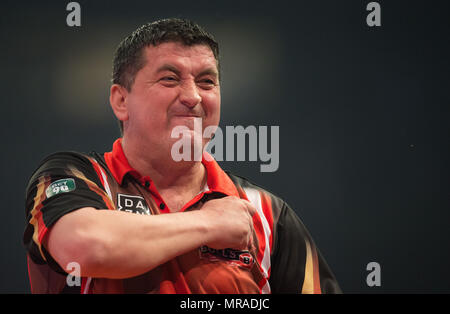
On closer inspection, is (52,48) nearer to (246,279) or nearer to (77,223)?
(77,223)

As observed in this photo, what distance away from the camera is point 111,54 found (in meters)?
1.90

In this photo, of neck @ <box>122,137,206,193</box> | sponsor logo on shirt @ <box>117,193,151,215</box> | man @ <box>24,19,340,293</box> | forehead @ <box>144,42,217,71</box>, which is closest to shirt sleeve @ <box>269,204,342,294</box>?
man @ <box>24,19,340,293</box>

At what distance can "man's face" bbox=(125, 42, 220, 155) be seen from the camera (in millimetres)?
1184

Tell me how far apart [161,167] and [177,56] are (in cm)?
35

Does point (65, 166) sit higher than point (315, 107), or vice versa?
point (315, 107)

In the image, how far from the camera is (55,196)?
94 centimetres

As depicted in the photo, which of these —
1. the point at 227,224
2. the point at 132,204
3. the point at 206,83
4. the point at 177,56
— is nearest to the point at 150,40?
the point at 177,56

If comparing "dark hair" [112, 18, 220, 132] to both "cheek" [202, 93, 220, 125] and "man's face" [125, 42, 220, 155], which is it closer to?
"man's face" [125, 42, 220, 155]

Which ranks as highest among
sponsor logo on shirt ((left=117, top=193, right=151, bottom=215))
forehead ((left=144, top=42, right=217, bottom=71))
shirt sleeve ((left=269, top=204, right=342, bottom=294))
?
forehead ((left=144, top=42, right=217, bottom=71))

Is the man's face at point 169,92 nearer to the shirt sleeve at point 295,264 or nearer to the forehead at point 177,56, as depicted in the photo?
the forehead at point 177,56

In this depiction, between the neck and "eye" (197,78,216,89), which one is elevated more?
"eye" (197,78,216,89)

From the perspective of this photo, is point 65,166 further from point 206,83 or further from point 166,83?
point 206,83

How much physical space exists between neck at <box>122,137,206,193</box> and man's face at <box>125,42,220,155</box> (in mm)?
34

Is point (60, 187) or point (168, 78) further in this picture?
point (168, 78)
